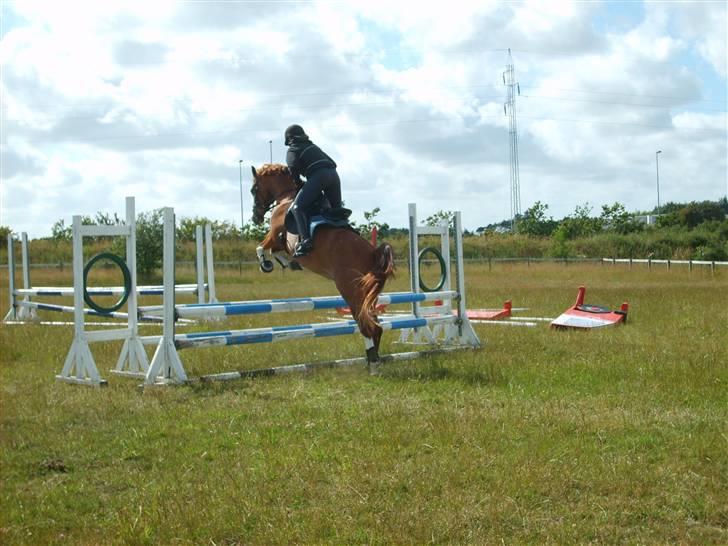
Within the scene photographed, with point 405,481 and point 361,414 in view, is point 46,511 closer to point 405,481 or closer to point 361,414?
point 405,481

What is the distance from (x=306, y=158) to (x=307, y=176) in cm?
18

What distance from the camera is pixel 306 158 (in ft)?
29.1

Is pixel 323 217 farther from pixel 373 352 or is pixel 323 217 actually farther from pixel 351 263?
pixel 373 352

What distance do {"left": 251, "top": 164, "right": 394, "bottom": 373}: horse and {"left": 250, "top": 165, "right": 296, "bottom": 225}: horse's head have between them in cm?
29

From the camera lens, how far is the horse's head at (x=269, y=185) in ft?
31.1

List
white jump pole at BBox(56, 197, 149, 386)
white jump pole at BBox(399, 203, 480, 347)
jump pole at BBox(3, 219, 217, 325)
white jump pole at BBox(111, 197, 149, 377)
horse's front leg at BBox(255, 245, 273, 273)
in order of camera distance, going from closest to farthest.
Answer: white jump pole at BBox(56, 197, 149, 386), white jump pole at BBox(111, 197, 149, 377), horse's front leg at BBox(255, 245, 273, 273), white jump pole at BBox(399, 203, 480, 347), jump pole at BBox(3, 219, 217, 325)

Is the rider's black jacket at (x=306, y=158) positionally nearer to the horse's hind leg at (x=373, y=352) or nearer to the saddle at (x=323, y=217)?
the saddle at (x=323, y=217)

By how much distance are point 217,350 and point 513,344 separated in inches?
142

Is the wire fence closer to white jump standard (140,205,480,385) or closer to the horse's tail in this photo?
white jump standard (140,205,480,385)

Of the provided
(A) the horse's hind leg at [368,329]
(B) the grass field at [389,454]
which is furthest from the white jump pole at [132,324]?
(A) the horse's hind leg at [368,329]

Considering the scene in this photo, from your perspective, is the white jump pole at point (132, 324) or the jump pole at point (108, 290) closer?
the white jump pole at point (132, 324)

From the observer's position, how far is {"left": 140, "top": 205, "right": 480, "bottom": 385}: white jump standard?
826cm

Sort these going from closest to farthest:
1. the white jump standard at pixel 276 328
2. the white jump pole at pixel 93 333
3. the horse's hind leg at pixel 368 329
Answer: the white jump standard at pixel 276 328 → the white jump pole at pixel 93 333 → the horse's hind leg at pixel 368 329

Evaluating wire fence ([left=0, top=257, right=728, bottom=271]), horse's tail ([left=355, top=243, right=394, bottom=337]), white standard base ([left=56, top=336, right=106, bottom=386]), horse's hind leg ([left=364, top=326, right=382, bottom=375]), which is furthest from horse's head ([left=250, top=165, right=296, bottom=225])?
wire fence ([left=0, top=257, right=728, bottom=271])
